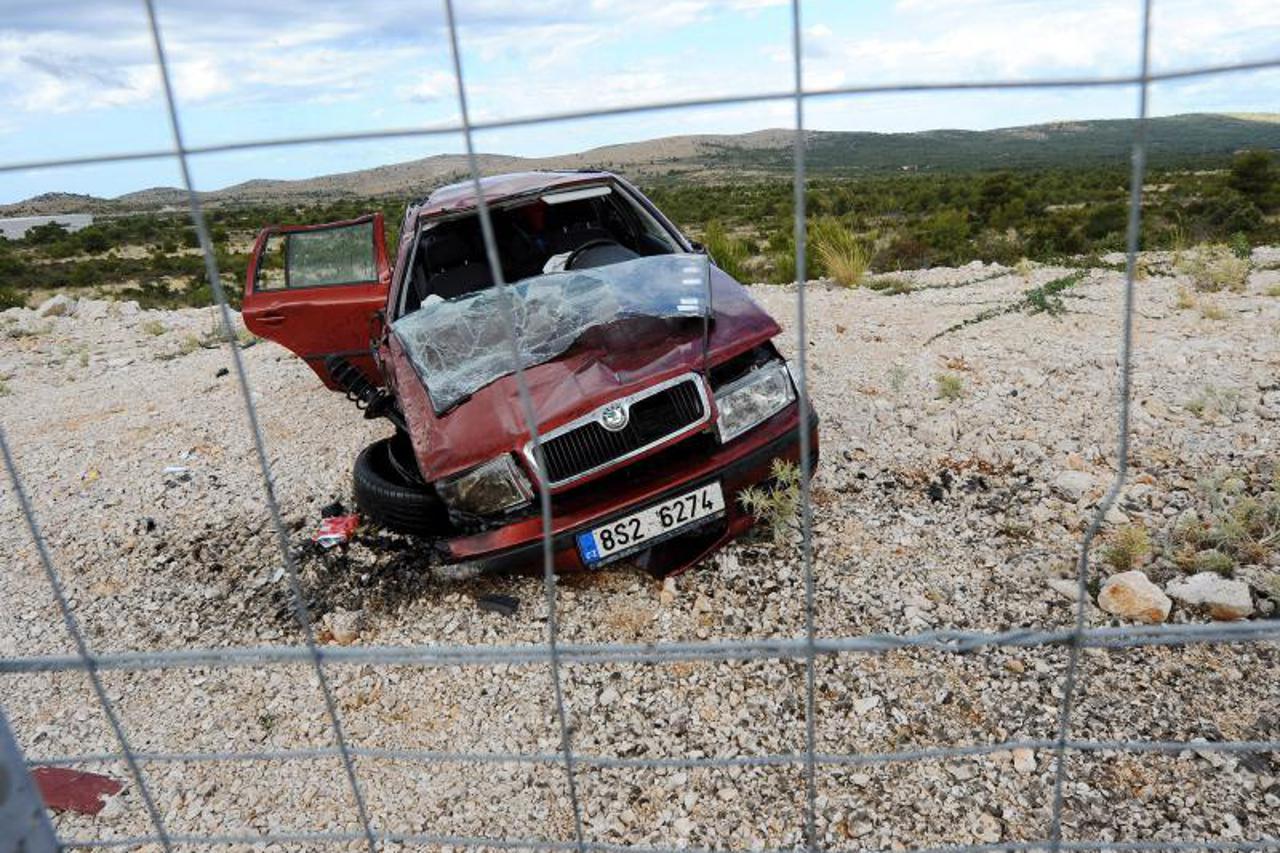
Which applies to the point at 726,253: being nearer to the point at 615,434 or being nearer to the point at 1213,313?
the point at 1213,313

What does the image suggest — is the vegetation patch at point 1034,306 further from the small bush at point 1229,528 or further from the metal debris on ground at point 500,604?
the metal debris on ground at point 500,604

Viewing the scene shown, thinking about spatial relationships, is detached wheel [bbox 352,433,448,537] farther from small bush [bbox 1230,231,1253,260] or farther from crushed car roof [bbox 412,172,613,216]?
small bush [bbox 1230,231,1253,260]

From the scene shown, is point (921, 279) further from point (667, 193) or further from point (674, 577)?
point (667, 193)

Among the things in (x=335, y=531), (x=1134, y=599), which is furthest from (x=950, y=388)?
(x=335, y=531)

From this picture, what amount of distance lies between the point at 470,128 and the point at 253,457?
409 cm

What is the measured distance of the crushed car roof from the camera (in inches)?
151

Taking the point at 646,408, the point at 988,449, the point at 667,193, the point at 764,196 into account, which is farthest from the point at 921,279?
the point at 667,193

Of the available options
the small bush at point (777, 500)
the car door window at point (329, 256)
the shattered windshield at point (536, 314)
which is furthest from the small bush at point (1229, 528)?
the car door window at point (329, 256)

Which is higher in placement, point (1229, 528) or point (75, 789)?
point (1229, 528)

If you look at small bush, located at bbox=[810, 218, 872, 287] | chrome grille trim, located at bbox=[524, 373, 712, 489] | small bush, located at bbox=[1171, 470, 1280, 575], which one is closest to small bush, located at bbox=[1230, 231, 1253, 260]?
small bush, located at bbox=[810, 218, 872, 287]

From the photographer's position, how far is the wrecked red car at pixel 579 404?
8.77ft

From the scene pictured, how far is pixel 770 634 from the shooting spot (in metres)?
2.68

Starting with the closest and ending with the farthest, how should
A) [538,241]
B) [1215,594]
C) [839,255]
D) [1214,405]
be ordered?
[1215,594] → [1214,405] → [538,241] → [839,255]

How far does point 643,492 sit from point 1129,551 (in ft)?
5.49
